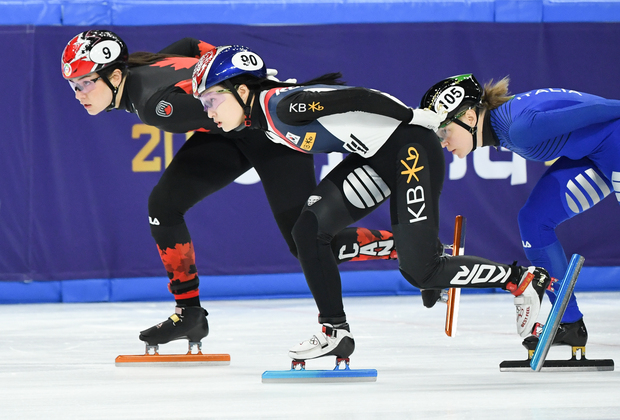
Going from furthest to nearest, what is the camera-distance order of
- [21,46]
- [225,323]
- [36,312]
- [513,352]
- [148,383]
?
1. [21,46]
2. [36,312]
3. [225,323]
4. [513,352]
5. [148,383]

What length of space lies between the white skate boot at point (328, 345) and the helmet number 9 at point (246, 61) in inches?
39.9

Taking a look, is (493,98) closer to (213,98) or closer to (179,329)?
(213,98)

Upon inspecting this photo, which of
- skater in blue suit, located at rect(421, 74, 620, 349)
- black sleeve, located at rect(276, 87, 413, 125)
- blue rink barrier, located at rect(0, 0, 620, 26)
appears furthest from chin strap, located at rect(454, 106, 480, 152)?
blue rink barrier, located at rect(0, 0, 620, 26)

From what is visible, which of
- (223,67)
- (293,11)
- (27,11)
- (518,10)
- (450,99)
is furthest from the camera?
(518,10)

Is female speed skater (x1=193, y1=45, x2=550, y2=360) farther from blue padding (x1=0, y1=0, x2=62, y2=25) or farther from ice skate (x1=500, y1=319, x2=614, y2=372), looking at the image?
blue padding (x1=0, y1=0, x2=62, y2=25)

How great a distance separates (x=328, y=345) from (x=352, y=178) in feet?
2.08

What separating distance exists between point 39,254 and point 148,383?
3.83 m

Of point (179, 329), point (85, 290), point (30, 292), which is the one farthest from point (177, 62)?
point (30, 292)

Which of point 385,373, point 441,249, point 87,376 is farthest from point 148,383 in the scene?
point 441,249

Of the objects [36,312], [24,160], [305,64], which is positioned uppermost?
[305,64]

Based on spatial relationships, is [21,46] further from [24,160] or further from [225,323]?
[225,323]

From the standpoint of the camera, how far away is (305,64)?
21.7 ft

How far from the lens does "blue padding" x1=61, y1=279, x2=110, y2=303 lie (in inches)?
252

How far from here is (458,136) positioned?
326 cm
